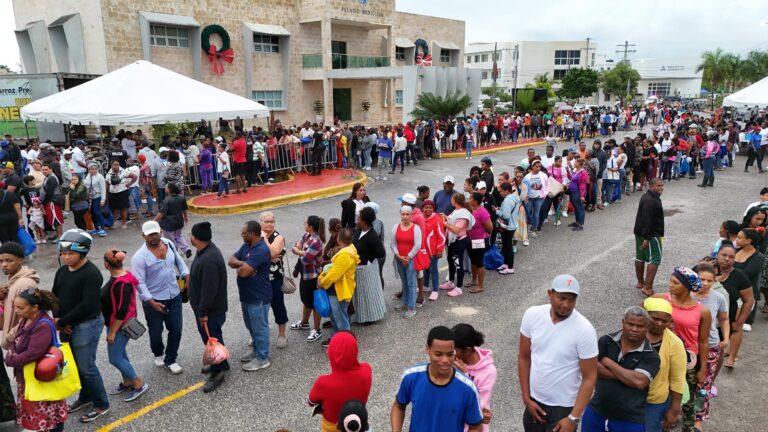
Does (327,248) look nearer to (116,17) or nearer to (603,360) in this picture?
(603,360)

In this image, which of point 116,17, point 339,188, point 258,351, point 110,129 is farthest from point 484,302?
point 116,17

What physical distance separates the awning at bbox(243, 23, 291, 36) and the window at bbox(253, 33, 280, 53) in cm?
51

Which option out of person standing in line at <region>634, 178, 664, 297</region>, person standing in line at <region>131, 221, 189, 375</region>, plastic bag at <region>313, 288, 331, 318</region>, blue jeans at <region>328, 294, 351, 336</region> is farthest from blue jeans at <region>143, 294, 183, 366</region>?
person standing in line at <region>634, 178, 664, 297</region>

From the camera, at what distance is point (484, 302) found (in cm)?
743

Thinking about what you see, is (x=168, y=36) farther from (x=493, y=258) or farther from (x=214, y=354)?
(x=214, y=354)

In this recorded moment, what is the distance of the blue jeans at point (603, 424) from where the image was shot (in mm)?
3331

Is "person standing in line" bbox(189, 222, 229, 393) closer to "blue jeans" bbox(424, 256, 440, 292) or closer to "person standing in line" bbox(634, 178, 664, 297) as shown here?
"blue jeans" bbox(424, 256, 440, 292)

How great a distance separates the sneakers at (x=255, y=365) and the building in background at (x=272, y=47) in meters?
21.0

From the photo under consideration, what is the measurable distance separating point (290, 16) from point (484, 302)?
25.7 metres

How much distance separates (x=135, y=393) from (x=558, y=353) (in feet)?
13.0

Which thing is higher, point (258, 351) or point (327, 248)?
point (327, 248)

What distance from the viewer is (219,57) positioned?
85.6 ft

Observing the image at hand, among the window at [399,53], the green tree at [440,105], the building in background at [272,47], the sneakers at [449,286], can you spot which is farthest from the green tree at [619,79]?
the sneakers at [449,286]

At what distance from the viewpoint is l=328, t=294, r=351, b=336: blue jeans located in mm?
5935
